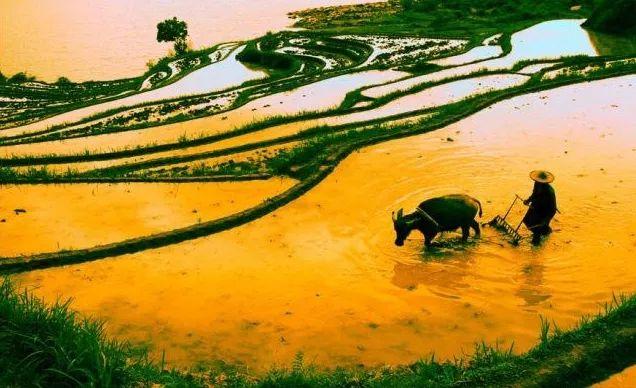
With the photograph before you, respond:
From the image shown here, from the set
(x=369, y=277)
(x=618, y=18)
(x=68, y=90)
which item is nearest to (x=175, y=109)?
(x=68, y=90)

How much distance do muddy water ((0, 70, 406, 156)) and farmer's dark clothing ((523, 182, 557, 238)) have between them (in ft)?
28.9

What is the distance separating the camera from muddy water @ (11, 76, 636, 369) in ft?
15.8

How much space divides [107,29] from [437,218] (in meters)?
38.7

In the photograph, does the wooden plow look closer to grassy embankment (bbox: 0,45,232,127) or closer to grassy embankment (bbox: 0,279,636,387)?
grassy embankment (bbox: 0,279,636,387)

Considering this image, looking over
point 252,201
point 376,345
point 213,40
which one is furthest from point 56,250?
point 213,40

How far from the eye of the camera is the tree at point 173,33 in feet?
111

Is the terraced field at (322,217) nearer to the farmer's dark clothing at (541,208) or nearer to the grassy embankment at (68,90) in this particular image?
the farmer's dark clothing at (541,208)

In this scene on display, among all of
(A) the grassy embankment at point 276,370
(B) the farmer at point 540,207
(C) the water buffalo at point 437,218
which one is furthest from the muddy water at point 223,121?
(A) the grassy embankment at point 276,370

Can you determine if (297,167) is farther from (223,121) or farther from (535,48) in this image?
(535,48)

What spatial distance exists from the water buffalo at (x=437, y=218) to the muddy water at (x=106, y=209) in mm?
2639

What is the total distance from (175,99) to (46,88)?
12.9 m

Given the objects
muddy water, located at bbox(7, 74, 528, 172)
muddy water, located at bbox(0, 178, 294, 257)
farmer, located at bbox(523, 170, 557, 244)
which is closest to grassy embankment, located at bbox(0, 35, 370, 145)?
muddy water, located at bbox(7, 74, 528, 172)

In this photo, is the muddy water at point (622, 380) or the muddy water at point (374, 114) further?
the muddy water at point (374, 114)

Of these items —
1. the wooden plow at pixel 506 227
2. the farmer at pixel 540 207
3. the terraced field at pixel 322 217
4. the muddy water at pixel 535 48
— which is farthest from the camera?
the muddy water at pixel 535 48
